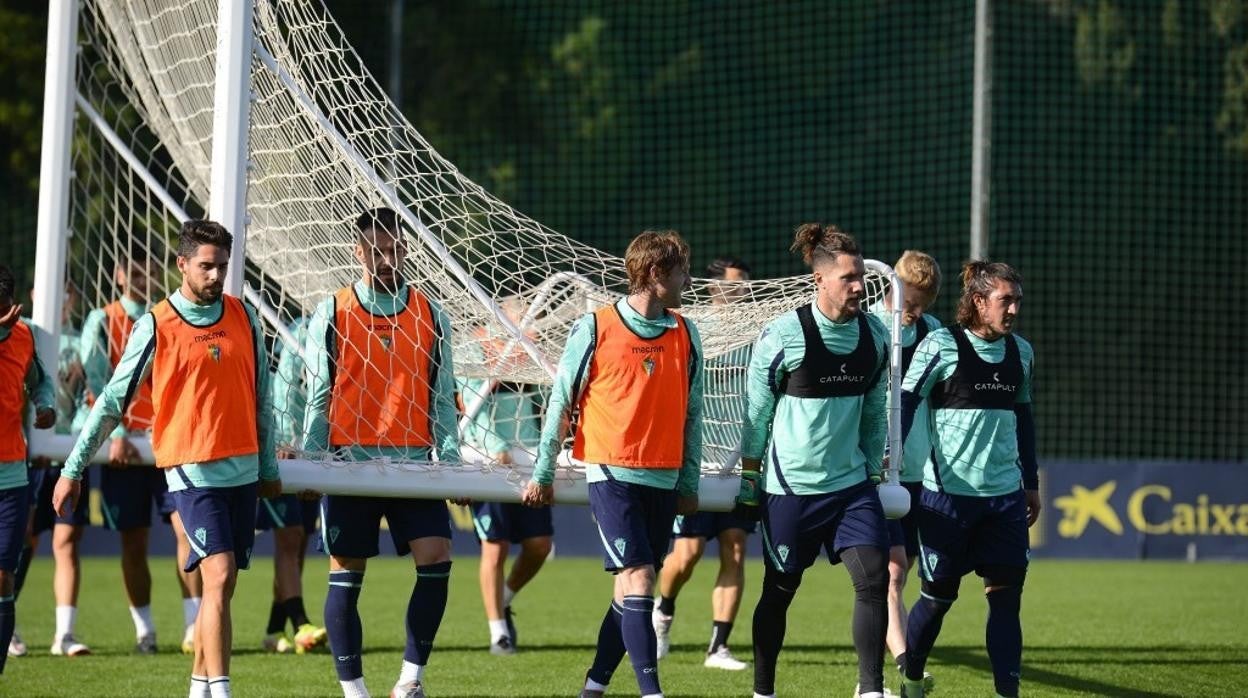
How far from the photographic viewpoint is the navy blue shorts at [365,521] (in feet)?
22.5

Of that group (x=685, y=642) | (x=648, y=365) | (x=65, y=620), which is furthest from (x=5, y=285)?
(x=685, y=642)


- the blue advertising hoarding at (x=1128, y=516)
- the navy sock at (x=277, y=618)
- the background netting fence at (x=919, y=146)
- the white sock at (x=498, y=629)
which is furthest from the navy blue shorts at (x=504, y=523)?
the background netting fence at (x=919, y=146)

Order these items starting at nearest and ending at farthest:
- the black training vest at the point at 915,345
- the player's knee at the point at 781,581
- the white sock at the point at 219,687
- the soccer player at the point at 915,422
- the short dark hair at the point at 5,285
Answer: the white sock at the point at 219,687
the player's knee at the point at 781,581
the short dark hair at the point at 5,285
the soccer player at the point at 915,422
the black training vest at the point at 915,345

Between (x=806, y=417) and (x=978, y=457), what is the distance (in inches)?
32.6

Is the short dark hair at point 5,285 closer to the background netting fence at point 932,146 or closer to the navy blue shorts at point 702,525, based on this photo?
the navy blue shorts at point 702,525

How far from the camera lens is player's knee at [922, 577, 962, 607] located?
22.6 ft

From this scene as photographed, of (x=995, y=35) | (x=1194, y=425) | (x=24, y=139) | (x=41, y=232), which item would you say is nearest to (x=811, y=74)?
(x=995, y=35)

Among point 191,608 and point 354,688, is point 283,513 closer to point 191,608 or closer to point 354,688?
point 191,608

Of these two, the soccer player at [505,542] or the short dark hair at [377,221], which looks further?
the soccer player at [505,542]

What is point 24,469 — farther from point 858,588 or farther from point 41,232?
point 858,588

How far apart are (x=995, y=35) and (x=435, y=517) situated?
59.4ft

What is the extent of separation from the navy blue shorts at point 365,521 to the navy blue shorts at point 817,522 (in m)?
1.41

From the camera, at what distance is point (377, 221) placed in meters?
6.81

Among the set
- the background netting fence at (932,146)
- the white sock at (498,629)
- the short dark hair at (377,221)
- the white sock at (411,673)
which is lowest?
the white sock at (498,629)
